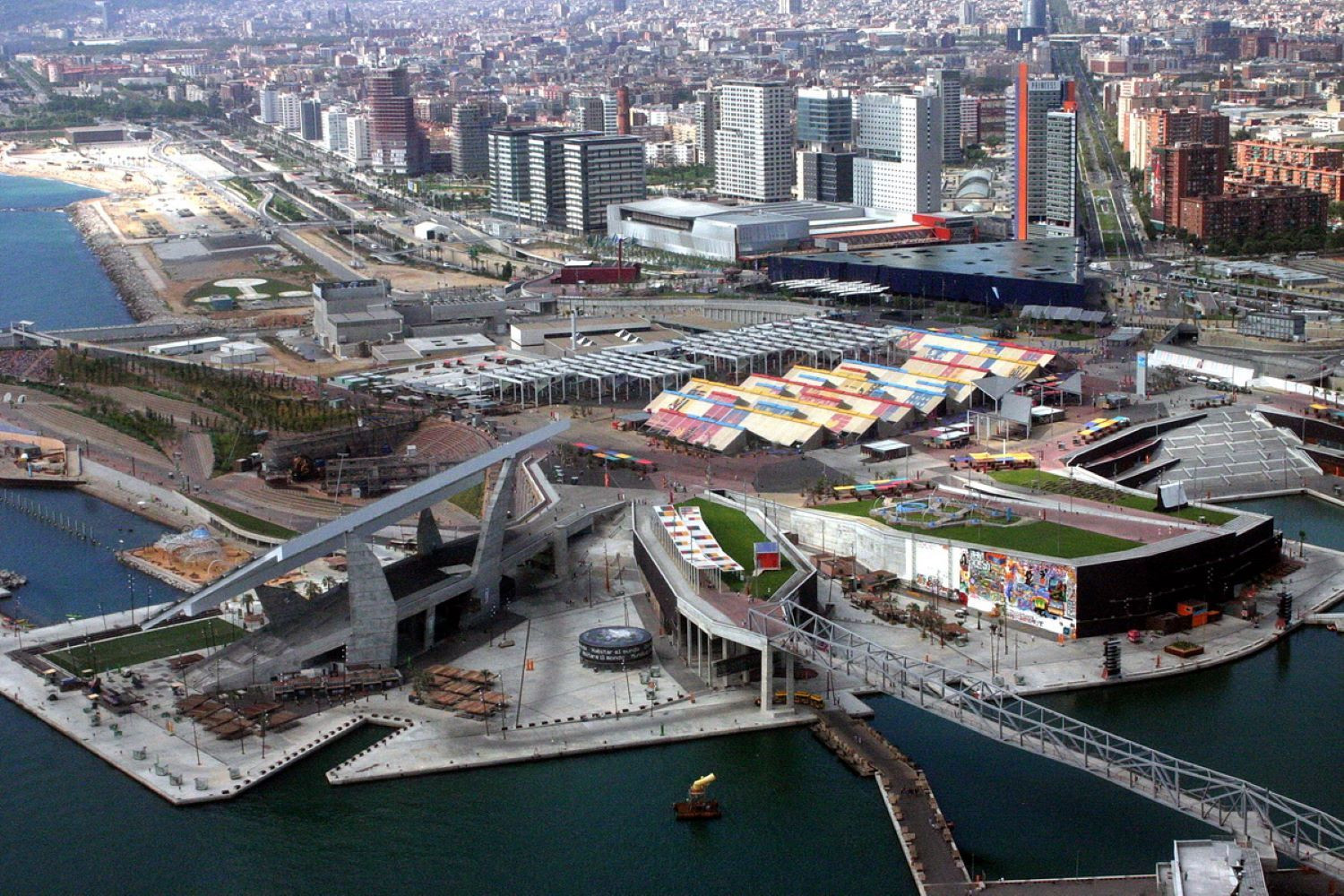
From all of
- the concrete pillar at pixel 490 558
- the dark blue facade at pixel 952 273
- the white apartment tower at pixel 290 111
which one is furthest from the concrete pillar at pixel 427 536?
the white apartment tower at pixel 290 111

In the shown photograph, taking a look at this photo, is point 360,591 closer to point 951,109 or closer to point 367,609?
point 367,609

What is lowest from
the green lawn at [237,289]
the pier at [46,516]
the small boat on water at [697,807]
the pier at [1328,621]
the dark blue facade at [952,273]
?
the small boat on water at [697,807]

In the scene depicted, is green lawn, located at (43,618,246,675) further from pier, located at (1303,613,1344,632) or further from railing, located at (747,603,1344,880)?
pier, located at (1303,613,1344,632)

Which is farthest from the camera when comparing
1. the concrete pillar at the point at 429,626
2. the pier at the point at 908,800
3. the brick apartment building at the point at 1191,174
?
the brick apartment building at the point at 1191,174

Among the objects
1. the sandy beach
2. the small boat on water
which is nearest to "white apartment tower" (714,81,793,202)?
the sandy beach

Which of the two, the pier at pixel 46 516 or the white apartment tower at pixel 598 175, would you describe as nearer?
the pier at pixel 46 516

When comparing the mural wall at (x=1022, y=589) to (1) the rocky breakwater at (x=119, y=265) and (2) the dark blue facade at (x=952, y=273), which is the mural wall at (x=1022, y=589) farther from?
(1) the rocky breakwater at (x=119, y=265)
